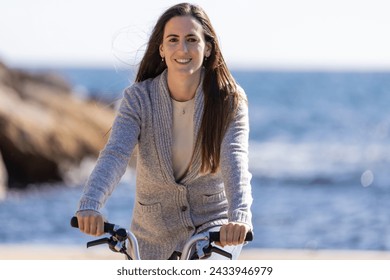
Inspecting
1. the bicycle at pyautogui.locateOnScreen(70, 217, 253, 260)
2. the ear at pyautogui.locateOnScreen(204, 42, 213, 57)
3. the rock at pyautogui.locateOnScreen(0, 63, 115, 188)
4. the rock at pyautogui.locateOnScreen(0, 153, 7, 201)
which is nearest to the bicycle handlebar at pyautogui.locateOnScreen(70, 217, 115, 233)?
the bicycle at pyautogui.locateOnScreen(70, 217, 253, 260)

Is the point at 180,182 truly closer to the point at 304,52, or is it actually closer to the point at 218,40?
the point at 218,40

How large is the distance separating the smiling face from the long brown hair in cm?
2

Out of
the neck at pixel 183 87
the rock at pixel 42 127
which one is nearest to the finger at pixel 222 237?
the neck at pixel 183 87

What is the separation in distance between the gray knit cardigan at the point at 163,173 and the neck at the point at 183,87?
2 cm

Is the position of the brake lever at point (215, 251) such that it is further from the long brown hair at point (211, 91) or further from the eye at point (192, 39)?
the eye at point (192, 39)

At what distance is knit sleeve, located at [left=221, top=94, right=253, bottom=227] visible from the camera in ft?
8.19

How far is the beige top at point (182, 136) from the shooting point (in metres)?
2.67

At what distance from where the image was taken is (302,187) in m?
15.1

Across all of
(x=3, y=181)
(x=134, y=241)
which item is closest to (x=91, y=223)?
(x=134, y=241)

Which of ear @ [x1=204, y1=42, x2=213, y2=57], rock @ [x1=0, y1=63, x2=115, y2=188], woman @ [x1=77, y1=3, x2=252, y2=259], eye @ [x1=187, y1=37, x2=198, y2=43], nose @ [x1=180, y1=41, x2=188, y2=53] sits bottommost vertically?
woman @ [x1=77, y1=3, x2=252, y2=259]

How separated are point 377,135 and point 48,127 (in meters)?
11.5

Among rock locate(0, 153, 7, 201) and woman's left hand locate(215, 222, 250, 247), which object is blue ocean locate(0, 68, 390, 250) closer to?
rock locate(0, 153, 7, 201)

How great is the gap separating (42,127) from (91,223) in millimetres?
11861
